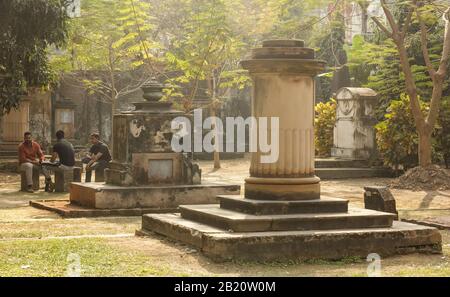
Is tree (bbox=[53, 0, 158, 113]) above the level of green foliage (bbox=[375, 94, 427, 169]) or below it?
above

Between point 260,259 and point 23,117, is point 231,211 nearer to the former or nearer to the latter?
point 260,259

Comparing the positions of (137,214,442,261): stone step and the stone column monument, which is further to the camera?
the stone column monument

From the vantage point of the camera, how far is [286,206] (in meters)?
9.72

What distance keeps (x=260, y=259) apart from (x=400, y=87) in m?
16.6

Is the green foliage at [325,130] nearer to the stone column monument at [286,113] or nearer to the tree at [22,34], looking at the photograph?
the tree at [22,34]

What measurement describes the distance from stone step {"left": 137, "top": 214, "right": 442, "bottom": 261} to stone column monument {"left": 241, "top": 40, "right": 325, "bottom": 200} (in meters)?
0.85

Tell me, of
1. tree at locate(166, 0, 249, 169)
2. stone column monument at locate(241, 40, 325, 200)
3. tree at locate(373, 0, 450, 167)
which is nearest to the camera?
stone column monument at locate(241, 40, 325, 200)

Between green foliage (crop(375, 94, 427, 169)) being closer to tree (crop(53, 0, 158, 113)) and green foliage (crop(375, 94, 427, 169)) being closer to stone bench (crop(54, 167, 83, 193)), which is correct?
tree (crop(53, 0, 158, 113))

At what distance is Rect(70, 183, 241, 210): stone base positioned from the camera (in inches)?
555

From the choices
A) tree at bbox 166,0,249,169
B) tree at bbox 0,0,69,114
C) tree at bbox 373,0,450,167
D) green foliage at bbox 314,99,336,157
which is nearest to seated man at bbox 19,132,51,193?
tree at bbox 0,0,69,114

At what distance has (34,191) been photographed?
723 inches

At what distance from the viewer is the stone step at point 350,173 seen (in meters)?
22.2
